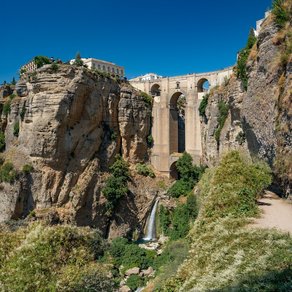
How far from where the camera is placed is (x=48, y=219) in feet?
103

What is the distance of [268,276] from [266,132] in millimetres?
9952

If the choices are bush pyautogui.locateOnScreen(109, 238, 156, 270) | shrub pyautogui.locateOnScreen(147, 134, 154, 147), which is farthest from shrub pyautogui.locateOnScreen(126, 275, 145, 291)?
shrub pyautogui.locateOnScreen(147, 134, 154, 147)

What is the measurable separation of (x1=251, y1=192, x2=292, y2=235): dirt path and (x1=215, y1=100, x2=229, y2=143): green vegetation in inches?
519

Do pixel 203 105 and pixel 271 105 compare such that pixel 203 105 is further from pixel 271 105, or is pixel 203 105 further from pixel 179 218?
pixel 271 105

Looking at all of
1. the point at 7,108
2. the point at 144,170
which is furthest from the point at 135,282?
the point at 7,108

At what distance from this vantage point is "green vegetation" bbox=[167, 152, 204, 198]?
35625 mm

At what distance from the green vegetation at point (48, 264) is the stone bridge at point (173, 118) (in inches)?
946

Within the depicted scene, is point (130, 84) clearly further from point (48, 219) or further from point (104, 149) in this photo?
point (48, 219)

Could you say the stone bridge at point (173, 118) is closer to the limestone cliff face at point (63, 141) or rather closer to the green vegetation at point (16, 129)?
the limestone cliff face at point (63, 141)

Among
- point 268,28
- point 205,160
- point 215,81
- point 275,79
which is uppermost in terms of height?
point 215,81

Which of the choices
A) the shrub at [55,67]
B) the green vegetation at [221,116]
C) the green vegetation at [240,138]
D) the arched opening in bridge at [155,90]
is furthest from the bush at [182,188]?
the shrub at [55,67]

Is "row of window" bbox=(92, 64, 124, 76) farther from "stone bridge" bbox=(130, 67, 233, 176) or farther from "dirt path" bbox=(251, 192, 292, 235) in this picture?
"dirt path" bbox=(251, 192, 292, 235)

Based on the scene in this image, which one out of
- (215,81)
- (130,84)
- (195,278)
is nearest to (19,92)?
(130,84)

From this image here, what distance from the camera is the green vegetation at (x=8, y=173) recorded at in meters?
31.7
